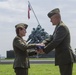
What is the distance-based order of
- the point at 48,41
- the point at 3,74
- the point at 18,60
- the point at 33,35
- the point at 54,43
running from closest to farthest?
the point at 54,43 → the point at 48,41 → the point at 18,60 → the point at 3,74 → the point at 33,35

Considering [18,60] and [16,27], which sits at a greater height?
[16,27]

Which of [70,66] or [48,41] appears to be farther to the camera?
[48,41]

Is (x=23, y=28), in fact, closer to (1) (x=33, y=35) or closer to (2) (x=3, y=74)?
(2) (x=3, y=74)

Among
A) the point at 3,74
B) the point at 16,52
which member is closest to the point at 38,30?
the point at 3,74

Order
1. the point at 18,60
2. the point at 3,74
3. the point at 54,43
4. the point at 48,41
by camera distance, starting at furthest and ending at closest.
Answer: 1. the point at 3,74
2. the point at 18,60
3. the point at 48,41
4. the point at 54,43

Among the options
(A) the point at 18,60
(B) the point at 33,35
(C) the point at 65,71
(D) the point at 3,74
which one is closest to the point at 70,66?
(C) the point at 65,71

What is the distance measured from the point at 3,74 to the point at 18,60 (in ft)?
27.4

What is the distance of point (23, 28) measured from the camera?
7473 millimetres

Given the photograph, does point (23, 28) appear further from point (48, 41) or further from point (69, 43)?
point (69, 43)

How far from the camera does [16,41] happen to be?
753 centimetres

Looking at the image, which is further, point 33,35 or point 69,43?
point 33,35

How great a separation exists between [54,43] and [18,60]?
131 cm

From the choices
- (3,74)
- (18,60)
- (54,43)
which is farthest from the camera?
(3,74)

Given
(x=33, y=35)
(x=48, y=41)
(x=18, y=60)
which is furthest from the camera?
(x=33, y=35)
